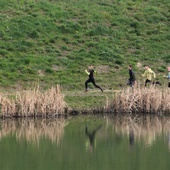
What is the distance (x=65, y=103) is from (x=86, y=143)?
561 centimetres

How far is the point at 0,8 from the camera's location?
48000 millimetres

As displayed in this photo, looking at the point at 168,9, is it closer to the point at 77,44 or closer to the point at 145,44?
the point at 145,44

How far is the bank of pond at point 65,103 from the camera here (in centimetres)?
3203

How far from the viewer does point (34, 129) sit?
30562 millimetres

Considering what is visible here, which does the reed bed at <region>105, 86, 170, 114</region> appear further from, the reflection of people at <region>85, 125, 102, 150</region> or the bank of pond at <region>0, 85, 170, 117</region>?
the reflection of people at <region>85, 125, 102, 150</region>

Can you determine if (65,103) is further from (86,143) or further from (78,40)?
(78,40)

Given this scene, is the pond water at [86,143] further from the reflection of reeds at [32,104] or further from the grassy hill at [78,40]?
the grassy hill at [78,40]

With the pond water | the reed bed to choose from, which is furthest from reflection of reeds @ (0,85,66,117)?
the reed bed

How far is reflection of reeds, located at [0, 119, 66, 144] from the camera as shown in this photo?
95.7 ft

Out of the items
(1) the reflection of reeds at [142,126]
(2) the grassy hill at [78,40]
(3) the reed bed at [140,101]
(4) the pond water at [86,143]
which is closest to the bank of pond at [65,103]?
(3) the reed bed at [140,101]

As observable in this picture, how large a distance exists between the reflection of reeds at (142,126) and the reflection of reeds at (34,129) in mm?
2321

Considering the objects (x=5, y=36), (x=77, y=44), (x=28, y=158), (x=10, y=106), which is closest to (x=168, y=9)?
(x=77, y=44)

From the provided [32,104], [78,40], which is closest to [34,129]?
[32,104]

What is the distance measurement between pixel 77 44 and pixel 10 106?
14.3m
